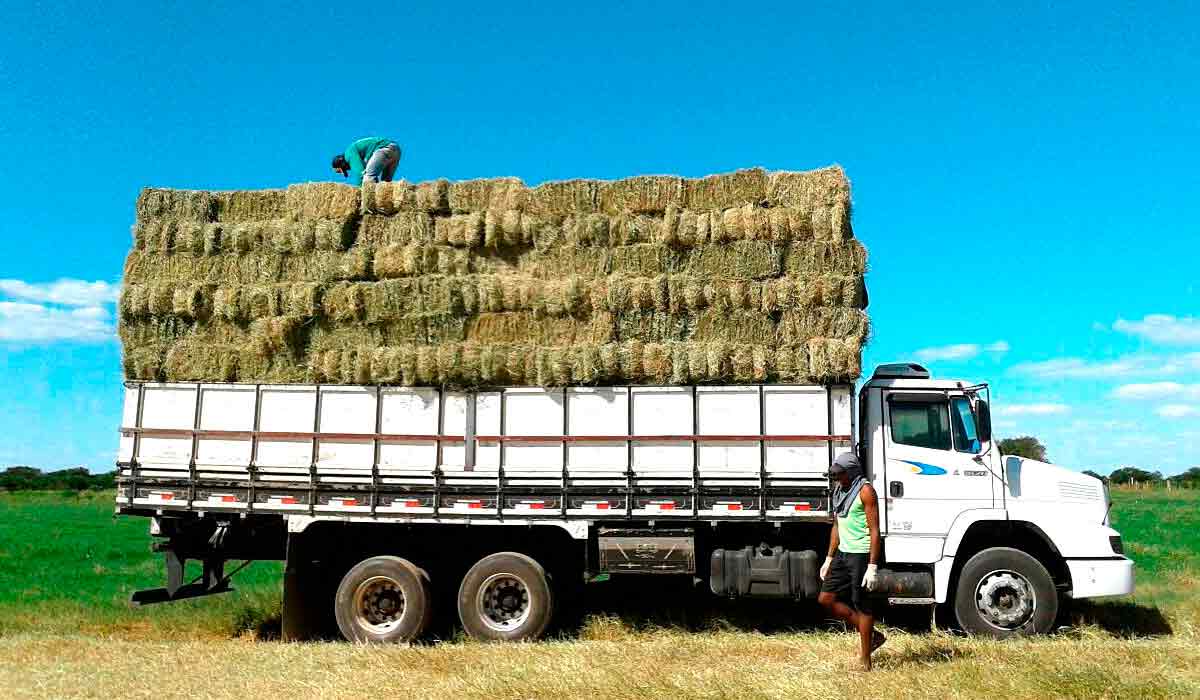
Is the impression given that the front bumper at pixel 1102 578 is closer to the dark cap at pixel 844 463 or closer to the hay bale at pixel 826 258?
the dark cap at pixel 844 463

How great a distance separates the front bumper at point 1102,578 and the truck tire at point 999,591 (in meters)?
0.32

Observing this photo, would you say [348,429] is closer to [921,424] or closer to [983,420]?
[921,424]

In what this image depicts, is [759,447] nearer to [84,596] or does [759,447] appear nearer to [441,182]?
[441,182]

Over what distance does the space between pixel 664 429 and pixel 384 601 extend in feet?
11.2

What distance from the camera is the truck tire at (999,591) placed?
9031 mm

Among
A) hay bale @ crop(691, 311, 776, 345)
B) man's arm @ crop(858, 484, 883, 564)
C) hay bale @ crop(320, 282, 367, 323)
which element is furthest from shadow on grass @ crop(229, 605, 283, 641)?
man's arm @ crop(858, 484, 883, 564)

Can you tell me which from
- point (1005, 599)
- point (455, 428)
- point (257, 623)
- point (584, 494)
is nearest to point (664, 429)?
point (584, 494)

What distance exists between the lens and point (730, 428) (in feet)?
30.2

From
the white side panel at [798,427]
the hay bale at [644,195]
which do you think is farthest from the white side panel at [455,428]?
the white side panel at [798,427]

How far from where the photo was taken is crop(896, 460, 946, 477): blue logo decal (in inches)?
366

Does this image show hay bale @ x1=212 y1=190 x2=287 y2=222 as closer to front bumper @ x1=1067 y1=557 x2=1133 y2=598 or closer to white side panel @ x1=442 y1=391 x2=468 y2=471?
white side panel @ x1=442 y1=391 x2=468 y2=471

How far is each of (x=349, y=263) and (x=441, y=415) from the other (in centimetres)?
192

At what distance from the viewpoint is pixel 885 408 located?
9.43 meters

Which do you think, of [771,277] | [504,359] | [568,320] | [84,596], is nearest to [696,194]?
[771,277]
